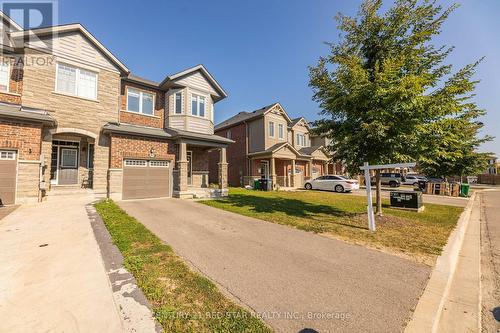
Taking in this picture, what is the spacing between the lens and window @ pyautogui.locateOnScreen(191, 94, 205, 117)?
54.0ft

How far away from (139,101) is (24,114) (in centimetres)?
636

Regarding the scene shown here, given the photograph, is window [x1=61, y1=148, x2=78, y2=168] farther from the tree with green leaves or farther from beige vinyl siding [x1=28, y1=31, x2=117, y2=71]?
the tree with green leaves

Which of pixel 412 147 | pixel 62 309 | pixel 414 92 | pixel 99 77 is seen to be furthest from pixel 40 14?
pixel 412 147

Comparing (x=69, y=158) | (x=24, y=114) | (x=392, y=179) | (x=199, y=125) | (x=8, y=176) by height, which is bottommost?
(x=392, y=179)

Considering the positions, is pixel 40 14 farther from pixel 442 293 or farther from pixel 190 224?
pixel 442 293

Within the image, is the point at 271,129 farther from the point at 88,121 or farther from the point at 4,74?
the point at 4,74

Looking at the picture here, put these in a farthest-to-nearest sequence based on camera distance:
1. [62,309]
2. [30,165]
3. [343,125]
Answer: [30,165] < [343,125] < [62,309]

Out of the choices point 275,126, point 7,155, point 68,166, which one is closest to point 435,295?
point 7,155

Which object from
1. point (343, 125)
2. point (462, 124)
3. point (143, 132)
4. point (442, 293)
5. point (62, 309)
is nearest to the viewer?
point (62, 309)

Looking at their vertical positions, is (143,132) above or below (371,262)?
above

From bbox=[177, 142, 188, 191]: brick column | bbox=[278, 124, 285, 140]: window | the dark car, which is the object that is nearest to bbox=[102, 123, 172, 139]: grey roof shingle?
bbox=[177, 142, 188, 191]: brick column

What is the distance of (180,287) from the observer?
3.44 m

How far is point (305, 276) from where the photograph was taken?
391cm

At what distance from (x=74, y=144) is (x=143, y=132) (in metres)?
4.67
